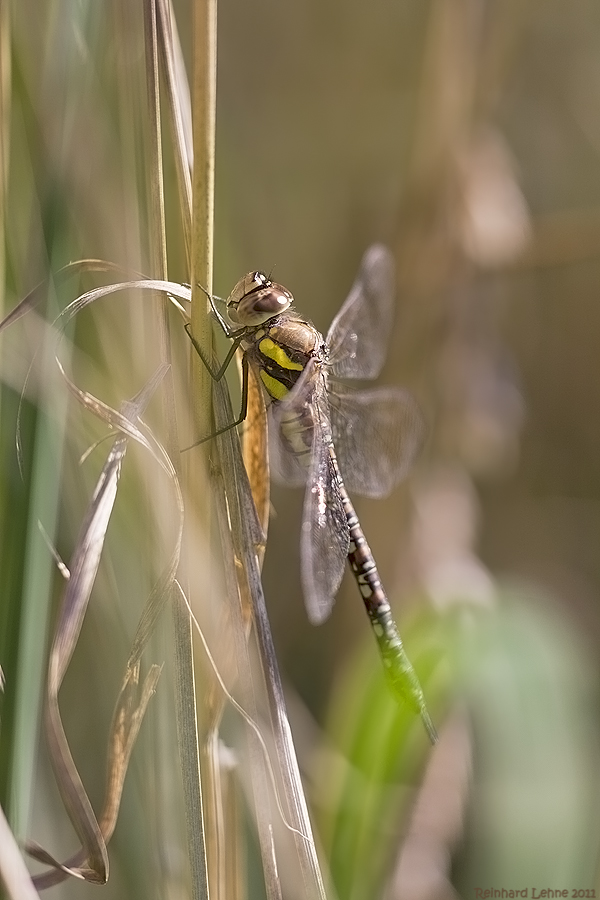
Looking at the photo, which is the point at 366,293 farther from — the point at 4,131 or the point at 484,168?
the point at 4,131

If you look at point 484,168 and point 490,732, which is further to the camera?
point 484,168

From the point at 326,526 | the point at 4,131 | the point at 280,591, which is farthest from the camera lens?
the point at 280,591

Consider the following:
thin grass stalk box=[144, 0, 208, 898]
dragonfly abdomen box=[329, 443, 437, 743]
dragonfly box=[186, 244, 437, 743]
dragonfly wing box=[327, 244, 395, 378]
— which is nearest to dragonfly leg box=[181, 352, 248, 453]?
dragonfly box=[186, 244, 437, 743]

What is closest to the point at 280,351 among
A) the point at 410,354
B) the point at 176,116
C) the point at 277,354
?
the point at 277,354

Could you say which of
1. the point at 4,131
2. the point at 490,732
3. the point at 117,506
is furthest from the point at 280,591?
the point at 4,131

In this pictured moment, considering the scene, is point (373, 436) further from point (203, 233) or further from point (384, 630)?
point (203, 233)

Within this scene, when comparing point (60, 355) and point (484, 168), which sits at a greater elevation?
point (484, 168)

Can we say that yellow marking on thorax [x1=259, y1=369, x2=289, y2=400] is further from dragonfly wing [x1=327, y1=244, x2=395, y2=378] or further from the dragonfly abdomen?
dragonfly wing [x1=327, y1=244, x2=395, y2=378]
